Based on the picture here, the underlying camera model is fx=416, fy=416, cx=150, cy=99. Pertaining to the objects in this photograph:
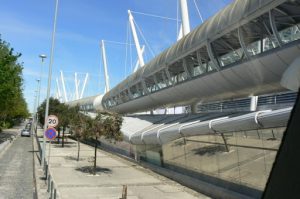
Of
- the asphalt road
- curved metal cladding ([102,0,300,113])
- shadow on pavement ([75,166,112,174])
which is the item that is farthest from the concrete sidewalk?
curved metal cladding ([102,0,300,113])

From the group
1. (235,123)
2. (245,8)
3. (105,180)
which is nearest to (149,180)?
(105,180)

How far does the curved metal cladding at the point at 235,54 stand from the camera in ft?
47.8

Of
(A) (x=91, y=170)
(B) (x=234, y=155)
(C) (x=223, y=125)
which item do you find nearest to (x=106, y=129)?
(A) (x=91, y=170)

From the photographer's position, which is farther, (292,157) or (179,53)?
(179,53)

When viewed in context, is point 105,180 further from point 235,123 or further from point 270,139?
point 270,139

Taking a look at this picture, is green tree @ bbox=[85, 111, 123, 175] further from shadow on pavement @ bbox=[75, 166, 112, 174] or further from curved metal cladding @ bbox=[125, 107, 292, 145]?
curved metal cladding @ bbox=[125, 107, 292, 145]

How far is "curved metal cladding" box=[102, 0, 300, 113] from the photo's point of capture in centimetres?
1456

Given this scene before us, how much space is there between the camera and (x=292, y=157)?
5.44 ft

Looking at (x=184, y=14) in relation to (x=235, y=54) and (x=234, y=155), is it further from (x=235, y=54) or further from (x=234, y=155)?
(x=234, y=155)

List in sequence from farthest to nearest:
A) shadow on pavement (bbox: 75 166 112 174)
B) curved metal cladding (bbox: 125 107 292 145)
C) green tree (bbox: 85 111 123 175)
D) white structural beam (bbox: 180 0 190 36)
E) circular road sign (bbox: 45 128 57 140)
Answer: white structural beam (bbox: 180 0 190 36) < green tree (bbox: 85 111 123 175) < shadow on pavement (bbox: 75 166 112 174) < circular road sign (bbox: 45 128 57 140) < curved metal cladding (bbox: 125 107 292 145)

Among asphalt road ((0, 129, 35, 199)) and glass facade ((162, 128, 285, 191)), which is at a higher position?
glass facade ((162, 128, 285, 191))

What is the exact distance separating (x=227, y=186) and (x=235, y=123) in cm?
237

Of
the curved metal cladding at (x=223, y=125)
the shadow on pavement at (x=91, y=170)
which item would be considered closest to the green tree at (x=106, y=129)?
the shadow on pavement at (x=91, y=170)

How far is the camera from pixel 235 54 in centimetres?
1936
